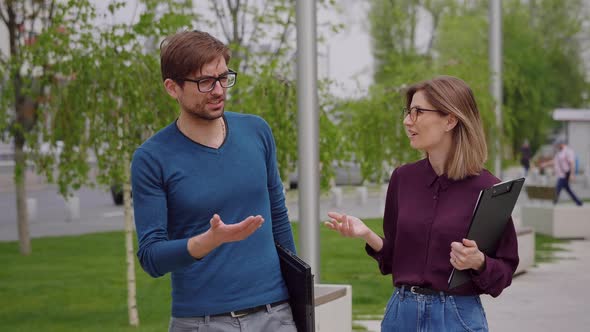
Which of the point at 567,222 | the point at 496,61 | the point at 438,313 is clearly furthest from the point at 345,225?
the point at 567,222

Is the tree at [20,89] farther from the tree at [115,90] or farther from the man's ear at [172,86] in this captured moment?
the man's ear at [172,86]

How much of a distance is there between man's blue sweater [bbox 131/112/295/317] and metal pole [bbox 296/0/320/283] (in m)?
3.86

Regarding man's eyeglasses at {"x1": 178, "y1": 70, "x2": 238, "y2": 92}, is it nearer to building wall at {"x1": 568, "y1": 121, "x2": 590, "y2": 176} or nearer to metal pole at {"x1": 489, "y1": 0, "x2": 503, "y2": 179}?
metal pole at {"x1": 489, "y1": 0, "x2": 503, "y2": 179}

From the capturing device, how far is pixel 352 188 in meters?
35.2

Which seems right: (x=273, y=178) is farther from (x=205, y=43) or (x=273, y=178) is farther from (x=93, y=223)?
(x=93, y=223)

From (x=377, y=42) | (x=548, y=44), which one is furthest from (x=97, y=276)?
(x=548, y=44)

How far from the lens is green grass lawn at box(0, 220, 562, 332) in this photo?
32.5ft

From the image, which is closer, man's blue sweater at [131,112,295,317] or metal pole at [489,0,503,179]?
man's blue sweater at [131,112,295,317]

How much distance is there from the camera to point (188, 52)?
291cm

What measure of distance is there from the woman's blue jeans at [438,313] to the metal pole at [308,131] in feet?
11.9

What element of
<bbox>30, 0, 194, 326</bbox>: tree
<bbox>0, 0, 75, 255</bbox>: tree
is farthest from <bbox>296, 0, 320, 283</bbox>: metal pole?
<bbox>0, 0, 75, 255</bbox>: tree

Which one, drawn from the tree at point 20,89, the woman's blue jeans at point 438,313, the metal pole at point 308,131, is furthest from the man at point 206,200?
the tree at point 20,89

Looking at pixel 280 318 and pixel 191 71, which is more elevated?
pixel 191 71

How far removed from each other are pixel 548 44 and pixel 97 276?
43197 mm
